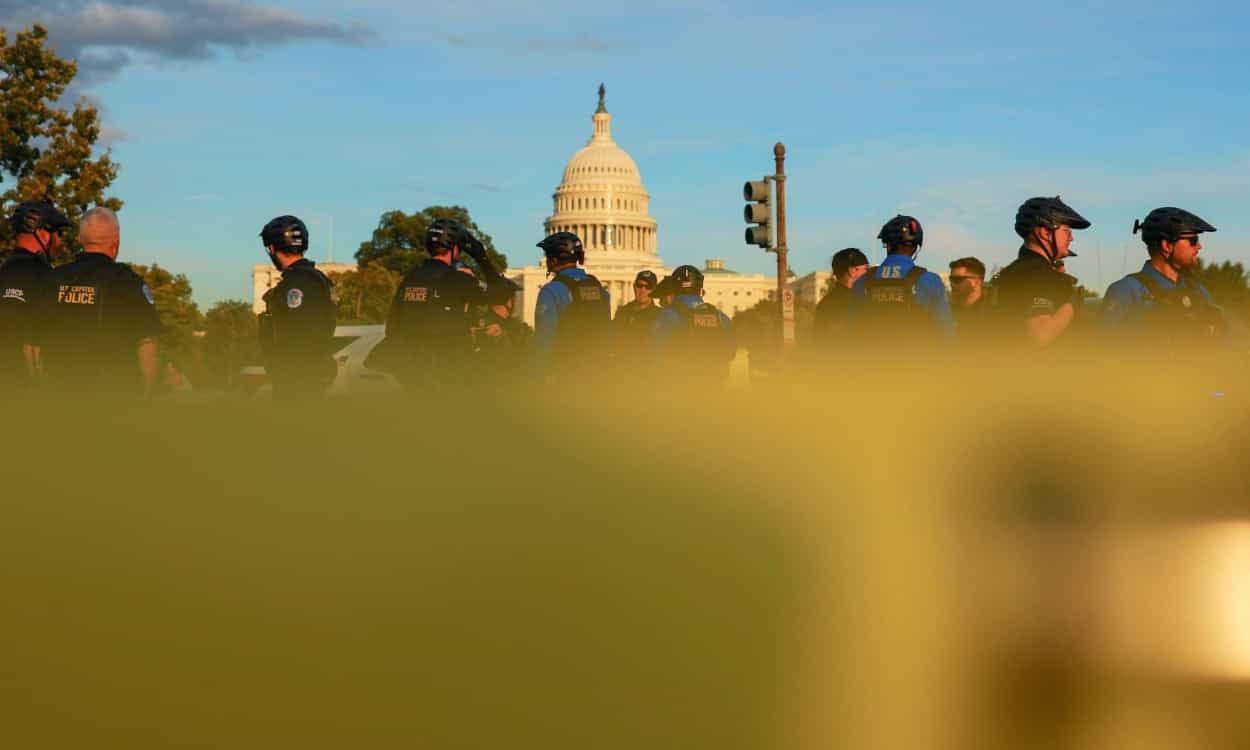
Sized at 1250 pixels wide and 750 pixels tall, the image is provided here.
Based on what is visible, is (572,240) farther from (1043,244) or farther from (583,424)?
(583,424)

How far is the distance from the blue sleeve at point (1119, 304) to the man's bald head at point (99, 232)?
350 centimetres

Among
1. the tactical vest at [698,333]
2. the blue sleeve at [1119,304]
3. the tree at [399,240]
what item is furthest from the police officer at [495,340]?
the tree at [399,240]

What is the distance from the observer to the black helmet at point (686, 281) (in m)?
8.06

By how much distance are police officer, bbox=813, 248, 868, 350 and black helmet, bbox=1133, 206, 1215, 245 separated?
1.32 metres

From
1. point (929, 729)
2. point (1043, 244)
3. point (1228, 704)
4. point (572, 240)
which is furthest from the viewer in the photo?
point (572, 240)

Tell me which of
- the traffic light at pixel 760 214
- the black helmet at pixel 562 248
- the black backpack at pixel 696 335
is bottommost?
the black backpack at pixel 696 335

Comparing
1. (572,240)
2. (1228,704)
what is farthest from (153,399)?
(572,240)

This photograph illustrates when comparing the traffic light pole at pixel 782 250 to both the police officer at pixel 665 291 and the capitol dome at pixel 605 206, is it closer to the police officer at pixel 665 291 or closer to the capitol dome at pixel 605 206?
the police officer at pixel 665 291

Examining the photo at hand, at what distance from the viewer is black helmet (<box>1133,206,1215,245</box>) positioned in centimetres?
449

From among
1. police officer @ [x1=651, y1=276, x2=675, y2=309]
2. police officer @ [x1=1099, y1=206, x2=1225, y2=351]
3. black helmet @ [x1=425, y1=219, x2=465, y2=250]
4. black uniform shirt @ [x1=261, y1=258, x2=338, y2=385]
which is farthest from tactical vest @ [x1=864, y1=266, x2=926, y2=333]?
police officer @ [x1=651, y1=276, x2=675, y2=309]

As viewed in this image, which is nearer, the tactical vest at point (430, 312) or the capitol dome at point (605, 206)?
the tactical vest at point (430, 312)

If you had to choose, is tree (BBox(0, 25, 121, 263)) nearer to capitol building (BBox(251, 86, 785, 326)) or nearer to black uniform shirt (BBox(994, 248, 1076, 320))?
black uniform shirt (BBox(994, 248, 1076, 320))

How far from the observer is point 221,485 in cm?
130

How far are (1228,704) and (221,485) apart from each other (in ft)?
3.85
